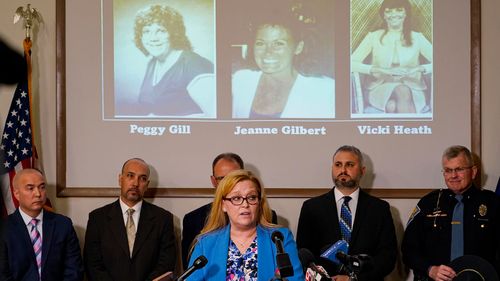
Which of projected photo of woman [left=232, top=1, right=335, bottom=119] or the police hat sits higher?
projected photo of woman [left=232, top=1, right=335, bottom=119]

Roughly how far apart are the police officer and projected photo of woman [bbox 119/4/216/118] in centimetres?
168

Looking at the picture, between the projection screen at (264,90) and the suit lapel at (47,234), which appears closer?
the suit lapel at (47,234)

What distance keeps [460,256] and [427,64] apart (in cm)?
148

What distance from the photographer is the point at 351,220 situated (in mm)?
4492

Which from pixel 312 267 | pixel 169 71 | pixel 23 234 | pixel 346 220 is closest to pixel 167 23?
pixel 169 71

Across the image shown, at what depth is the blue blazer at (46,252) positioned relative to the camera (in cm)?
428

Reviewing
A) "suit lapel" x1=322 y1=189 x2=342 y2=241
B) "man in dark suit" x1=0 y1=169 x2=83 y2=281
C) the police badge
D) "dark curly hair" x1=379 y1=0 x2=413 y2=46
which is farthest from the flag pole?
the police badge

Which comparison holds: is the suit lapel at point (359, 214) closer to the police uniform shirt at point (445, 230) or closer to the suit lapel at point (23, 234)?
the police uniform shirt at point (445, 230)

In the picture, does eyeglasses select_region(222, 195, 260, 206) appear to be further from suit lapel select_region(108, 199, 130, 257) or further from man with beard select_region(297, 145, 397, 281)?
suit lapel select_region(108, 199, 130, 257)

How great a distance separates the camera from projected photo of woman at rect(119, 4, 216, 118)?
5055mm

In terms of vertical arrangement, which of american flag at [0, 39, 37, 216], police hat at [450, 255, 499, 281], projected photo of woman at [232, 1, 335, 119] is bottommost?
police hat at [450, 255, 499, 281]

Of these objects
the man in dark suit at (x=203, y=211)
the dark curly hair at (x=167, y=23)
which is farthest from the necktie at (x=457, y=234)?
the dark curly hair at (x=167, y=23)

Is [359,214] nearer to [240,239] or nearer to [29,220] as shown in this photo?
[240,239]

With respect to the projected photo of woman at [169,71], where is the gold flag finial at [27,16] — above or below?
above
